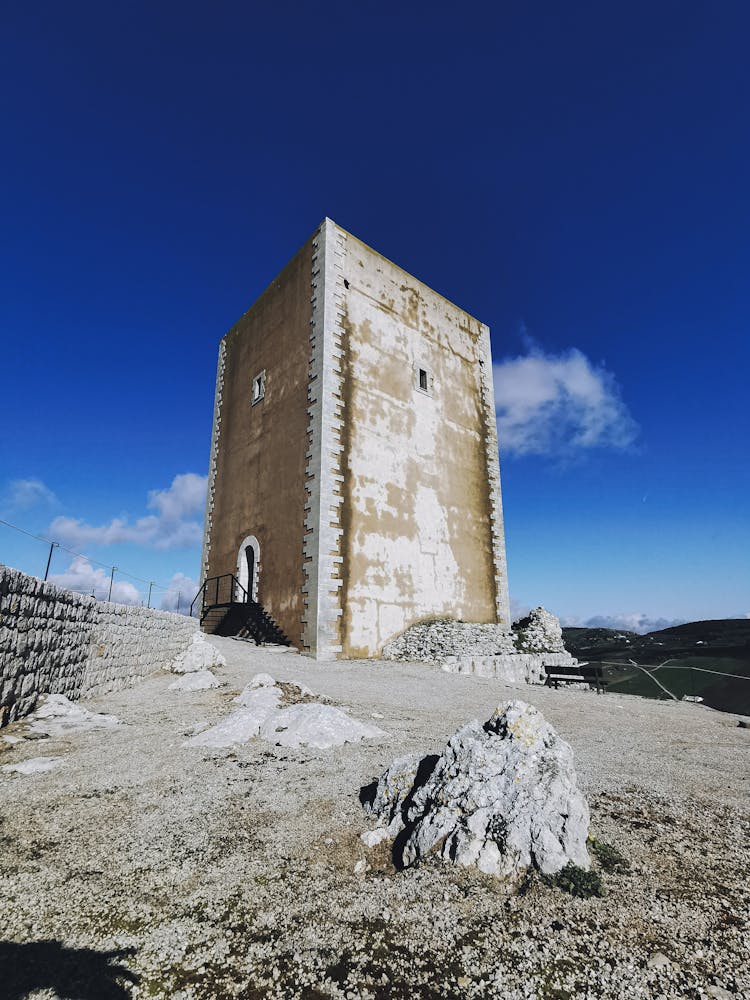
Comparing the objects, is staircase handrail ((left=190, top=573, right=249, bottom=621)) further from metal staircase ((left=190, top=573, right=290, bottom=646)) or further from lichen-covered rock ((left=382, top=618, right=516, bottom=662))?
lichen-covered rock ((left=382, top=618, right=516, bottom=662))

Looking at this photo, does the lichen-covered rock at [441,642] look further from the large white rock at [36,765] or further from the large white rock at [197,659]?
the large white rock at [36,765]

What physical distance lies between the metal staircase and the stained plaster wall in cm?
243

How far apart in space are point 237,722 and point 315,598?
20.1 ft

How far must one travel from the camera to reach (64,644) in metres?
5.60

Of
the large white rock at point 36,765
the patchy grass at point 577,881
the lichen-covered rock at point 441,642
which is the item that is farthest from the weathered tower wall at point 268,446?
the patchy grass at point 577,881

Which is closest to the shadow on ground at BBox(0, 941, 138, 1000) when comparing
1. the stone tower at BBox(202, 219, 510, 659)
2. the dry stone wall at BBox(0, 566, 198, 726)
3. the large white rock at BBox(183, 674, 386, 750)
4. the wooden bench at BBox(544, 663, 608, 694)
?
the large white rock at BBox(183, 674, 386, 750)

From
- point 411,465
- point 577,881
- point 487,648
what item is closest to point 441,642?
point 487,648

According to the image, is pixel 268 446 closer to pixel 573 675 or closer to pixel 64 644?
pixel 64 644

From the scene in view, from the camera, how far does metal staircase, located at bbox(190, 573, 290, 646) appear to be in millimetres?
12211

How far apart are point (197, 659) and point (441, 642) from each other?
Result: 20.6 feet

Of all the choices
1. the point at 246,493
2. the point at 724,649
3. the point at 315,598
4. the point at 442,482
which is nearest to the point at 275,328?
the point at 246,493

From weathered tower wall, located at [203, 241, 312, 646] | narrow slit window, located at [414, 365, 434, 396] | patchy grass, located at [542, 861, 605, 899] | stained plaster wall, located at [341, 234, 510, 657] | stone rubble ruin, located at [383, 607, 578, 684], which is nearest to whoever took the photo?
patchy grass, located at [542, 861, 605, 899]

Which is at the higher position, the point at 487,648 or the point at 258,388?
the point at 258,388

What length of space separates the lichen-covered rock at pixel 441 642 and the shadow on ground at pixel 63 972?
10.2 m
